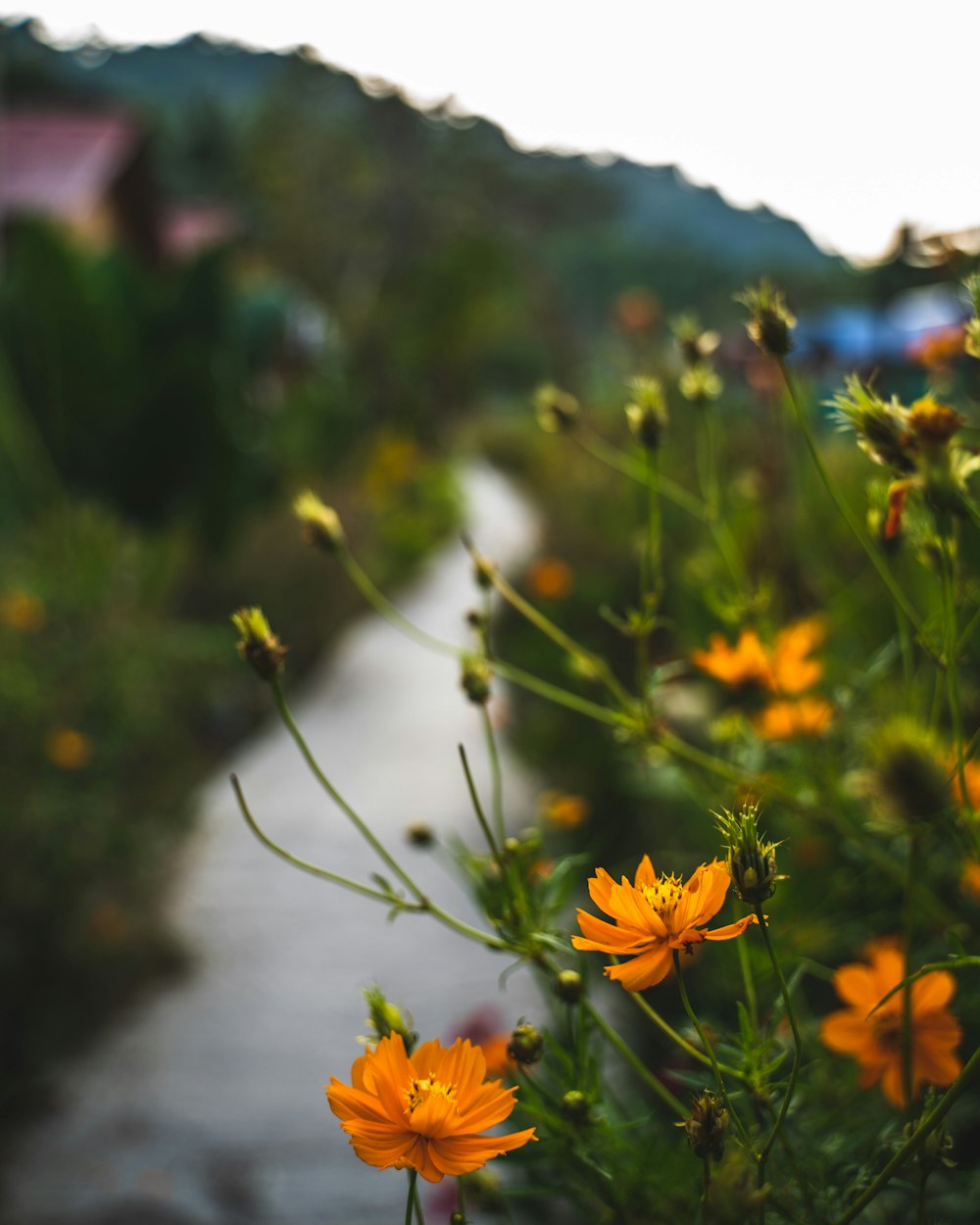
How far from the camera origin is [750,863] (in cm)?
29

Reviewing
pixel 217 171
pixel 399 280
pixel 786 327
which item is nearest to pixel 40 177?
pixel 399 280

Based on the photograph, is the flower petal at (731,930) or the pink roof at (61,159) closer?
the flower petal at (731,930)

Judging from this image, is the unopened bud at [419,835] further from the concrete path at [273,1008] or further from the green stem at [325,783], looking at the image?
the concrete path at [273,1008]

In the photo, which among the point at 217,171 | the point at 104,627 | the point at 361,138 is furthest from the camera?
the point at 217,171

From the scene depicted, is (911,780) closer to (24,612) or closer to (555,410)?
(555,410)

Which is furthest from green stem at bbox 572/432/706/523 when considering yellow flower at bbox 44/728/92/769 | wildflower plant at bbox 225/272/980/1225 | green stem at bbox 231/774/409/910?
yellow flower at bbox 44/728/92/769

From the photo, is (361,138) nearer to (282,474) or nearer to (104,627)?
(282,474)

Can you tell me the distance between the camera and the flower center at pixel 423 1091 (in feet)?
1.06

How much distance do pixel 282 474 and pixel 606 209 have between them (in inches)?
500

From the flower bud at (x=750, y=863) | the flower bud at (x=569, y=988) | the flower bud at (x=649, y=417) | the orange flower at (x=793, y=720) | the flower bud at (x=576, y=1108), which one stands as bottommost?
the flower bud at (x=576, y=1108)

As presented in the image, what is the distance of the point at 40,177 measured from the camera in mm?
8344

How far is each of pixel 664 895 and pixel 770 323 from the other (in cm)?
24

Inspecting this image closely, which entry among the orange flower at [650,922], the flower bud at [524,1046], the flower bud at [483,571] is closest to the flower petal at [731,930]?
the orange flower at [650,922]

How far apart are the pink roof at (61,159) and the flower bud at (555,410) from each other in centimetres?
793
